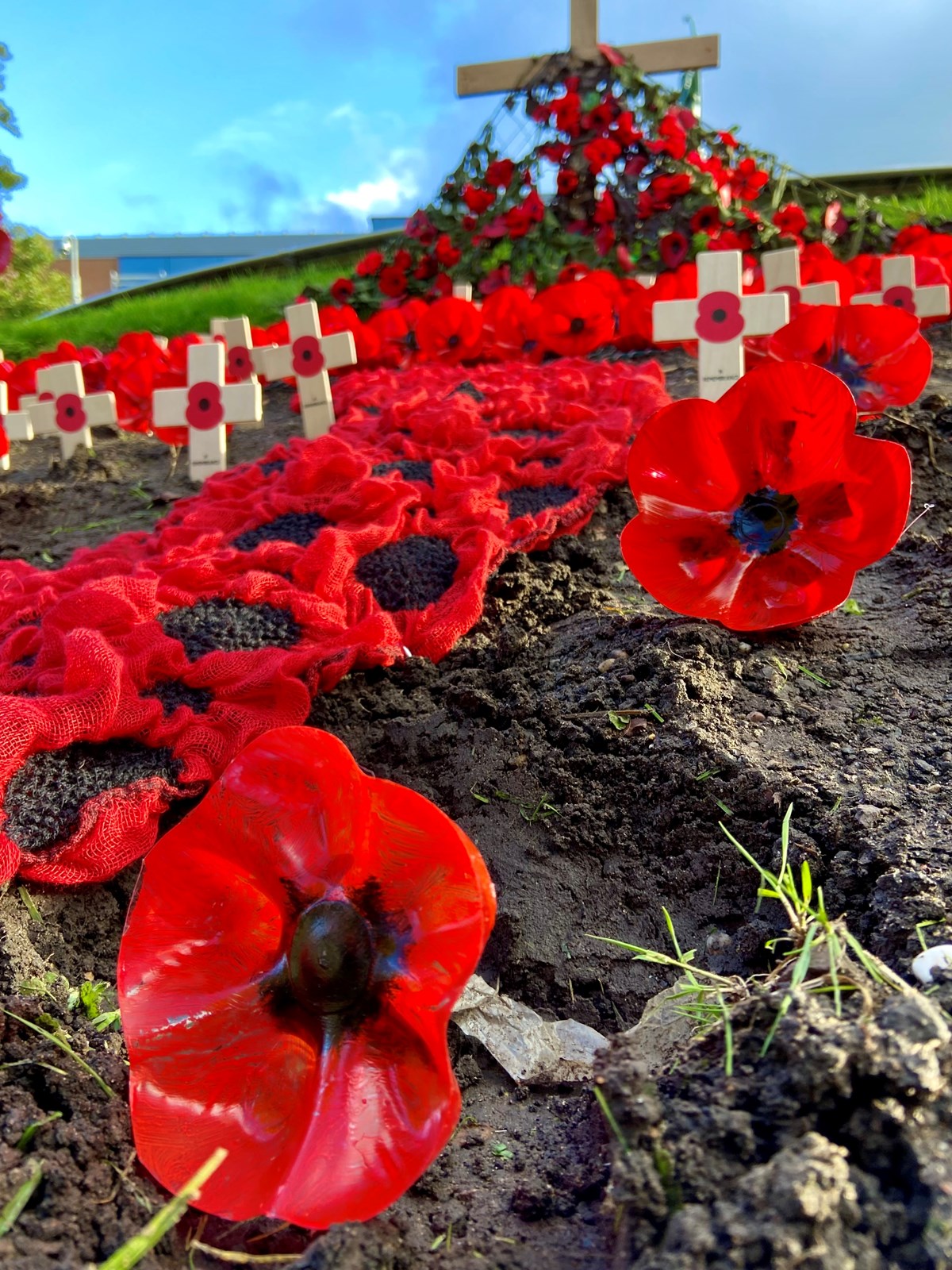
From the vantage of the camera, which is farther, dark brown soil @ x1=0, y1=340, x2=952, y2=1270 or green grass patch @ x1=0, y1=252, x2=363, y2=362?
green grass patch @ x1=0, y1=252, x2=363, y2=362

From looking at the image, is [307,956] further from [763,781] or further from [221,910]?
[763,781]

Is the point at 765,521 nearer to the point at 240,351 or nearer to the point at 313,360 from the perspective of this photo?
the point at 313,360

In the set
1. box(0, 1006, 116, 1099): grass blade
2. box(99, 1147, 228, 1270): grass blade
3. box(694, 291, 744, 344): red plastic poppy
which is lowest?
box(0, 1006, 116, 1099): grass blade

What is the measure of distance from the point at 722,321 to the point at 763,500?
45.0 inches

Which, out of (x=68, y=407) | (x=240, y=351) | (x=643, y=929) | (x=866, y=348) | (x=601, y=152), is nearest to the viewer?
(x=643, y=929)

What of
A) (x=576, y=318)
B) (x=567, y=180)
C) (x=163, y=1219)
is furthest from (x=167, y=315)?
(x=163, y=1219)

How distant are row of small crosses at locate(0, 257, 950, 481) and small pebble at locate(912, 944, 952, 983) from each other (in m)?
1.77

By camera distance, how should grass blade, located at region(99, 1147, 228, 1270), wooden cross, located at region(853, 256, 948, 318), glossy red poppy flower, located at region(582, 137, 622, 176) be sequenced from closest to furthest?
grass blade, located at region(99, 1147, 228, 1270)
wooden cross, located at region(853, 256, 948, 318)
glossy red poppy flower, located at region(582, 137, 622, 176)

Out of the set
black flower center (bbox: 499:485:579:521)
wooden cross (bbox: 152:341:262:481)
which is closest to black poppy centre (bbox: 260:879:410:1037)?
black flower center (bbox: 499:485:579:521)

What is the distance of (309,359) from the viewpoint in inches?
128

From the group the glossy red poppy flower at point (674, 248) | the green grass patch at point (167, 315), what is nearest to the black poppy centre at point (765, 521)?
the glossy red poppy flower at point (674, 248)

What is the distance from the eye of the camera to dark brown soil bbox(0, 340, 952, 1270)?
0.67 metres

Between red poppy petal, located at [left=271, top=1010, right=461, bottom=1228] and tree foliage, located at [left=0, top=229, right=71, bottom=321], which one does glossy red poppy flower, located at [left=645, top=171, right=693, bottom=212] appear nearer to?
red poppy petal, located at [left=271, top=1010, right=461, bottom=1228]

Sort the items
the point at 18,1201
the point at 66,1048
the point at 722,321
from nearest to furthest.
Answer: the point at 18,1201 → the point at 66,1048 → the point at 722,321
